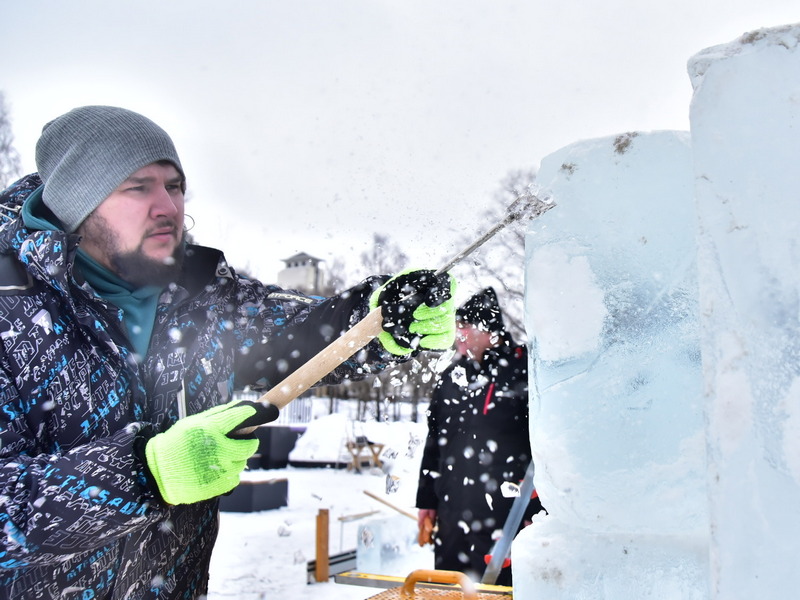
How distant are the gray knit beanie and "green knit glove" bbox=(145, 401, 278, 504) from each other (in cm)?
71

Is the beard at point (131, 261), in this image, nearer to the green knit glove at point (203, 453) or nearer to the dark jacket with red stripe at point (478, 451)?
the green knit glove at point (203, 453)

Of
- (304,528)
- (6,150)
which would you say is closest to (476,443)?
(304,528)

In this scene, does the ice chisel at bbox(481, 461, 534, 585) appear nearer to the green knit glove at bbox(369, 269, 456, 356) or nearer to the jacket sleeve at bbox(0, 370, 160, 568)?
the green knit glove at bbox(369, 269, 456, 356)

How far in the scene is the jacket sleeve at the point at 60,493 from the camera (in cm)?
119

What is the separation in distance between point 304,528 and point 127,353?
539cm

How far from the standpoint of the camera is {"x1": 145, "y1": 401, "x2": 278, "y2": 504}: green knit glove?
4.31 ft

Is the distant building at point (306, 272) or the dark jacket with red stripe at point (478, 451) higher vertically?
the distant building at point (306, 272)

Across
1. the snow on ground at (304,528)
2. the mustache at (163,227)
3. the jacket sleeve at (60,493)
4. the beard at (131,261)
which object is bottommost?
the snow on ground at (304,528)

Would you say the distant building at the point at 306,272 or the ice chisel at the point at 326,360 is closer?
the ice chisel at the point at 326,360

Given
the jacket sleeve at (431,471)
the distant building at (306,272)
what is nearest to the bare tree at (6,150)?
the distant building at (306,272)

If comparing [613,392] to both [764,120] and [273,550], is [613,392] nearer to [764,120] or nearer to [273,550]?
[764,120]

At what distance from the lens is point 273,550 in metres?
5.50

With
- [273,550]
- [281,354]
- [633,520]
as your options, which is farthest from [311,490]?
[633,520]

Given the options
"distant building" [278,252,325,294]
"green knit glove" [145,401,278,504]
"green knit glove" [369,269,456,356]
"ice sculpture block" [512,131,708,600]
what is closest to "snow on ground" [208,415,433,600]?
"green knit glove" [369,269,456,356]
